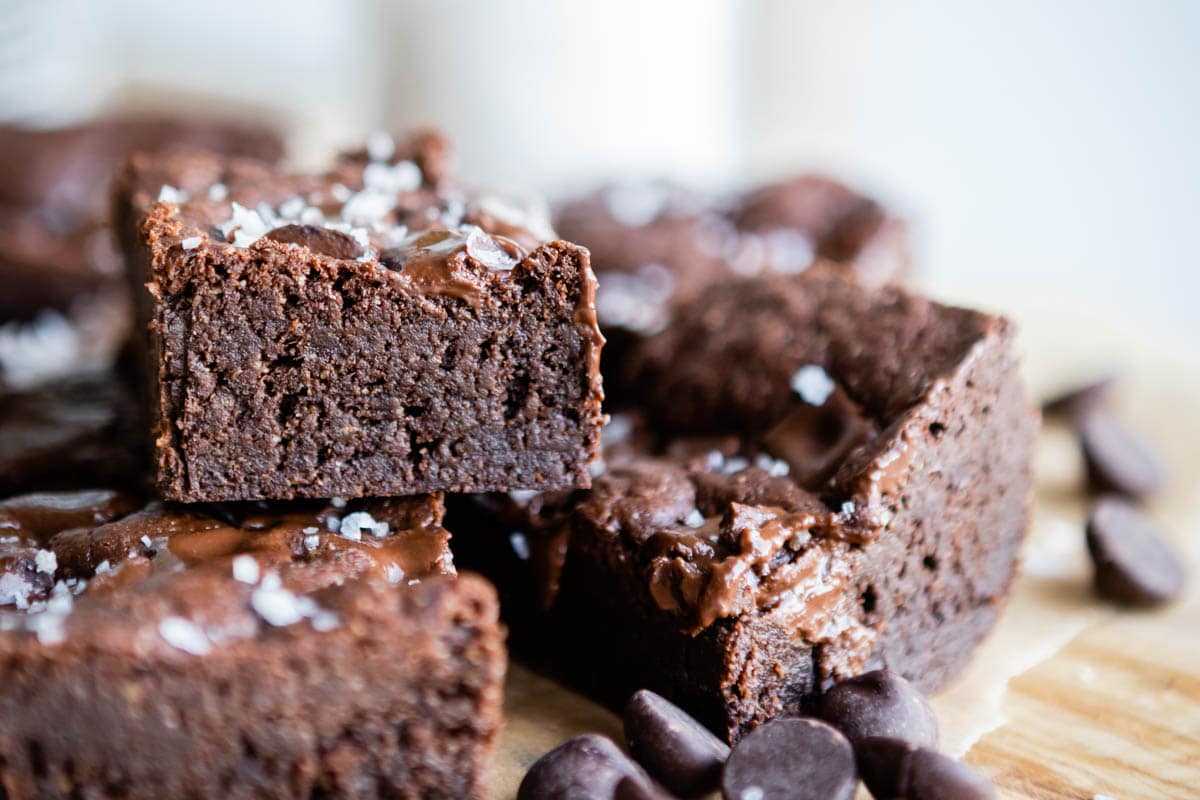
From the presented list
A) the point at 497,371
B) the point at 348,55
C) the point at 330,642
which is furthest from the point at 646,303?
the point at 348,55

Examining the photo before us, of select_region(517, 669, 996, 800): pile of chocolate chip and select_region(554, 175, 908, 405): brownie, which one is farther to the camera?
select_region(554, 175, 908, 405): brownie

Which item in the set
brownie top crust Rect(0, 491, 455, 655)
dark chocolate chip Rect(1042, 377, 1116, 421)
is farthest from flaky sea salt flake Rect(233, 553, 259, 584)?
dark chocolate chip Rect(1042, 377, 1116, 421)

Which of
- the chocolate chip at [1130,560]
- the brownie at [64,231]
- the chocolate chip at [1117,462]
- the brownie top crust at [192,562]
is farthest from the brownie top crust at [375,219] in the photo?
the chocolate chip at [1117,462]

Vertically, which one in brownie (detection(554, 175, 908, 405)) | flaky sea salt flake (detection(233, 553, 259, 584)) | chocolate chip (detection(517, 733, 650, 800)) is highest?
brownie (detection(554, 175, 908, 405))

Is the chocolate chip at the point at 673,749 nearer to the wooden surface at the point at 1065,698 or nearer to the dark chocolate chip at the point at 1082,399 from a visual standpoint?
the wooden surface at the point at 1065,698

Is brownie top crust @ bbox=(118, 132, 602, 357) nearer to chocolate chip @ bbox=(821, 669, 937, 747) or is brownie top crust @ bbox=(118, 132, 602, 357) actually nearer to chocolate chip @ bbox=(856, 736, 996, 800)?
chocolate chip @ bbox=(821, 669, 937, 747)

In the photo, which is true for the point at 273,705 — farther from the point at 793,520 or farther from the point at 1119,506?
the point at 1119,506

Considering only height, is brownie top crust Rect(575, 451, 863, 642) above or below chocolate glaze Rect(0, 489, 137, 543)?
above
